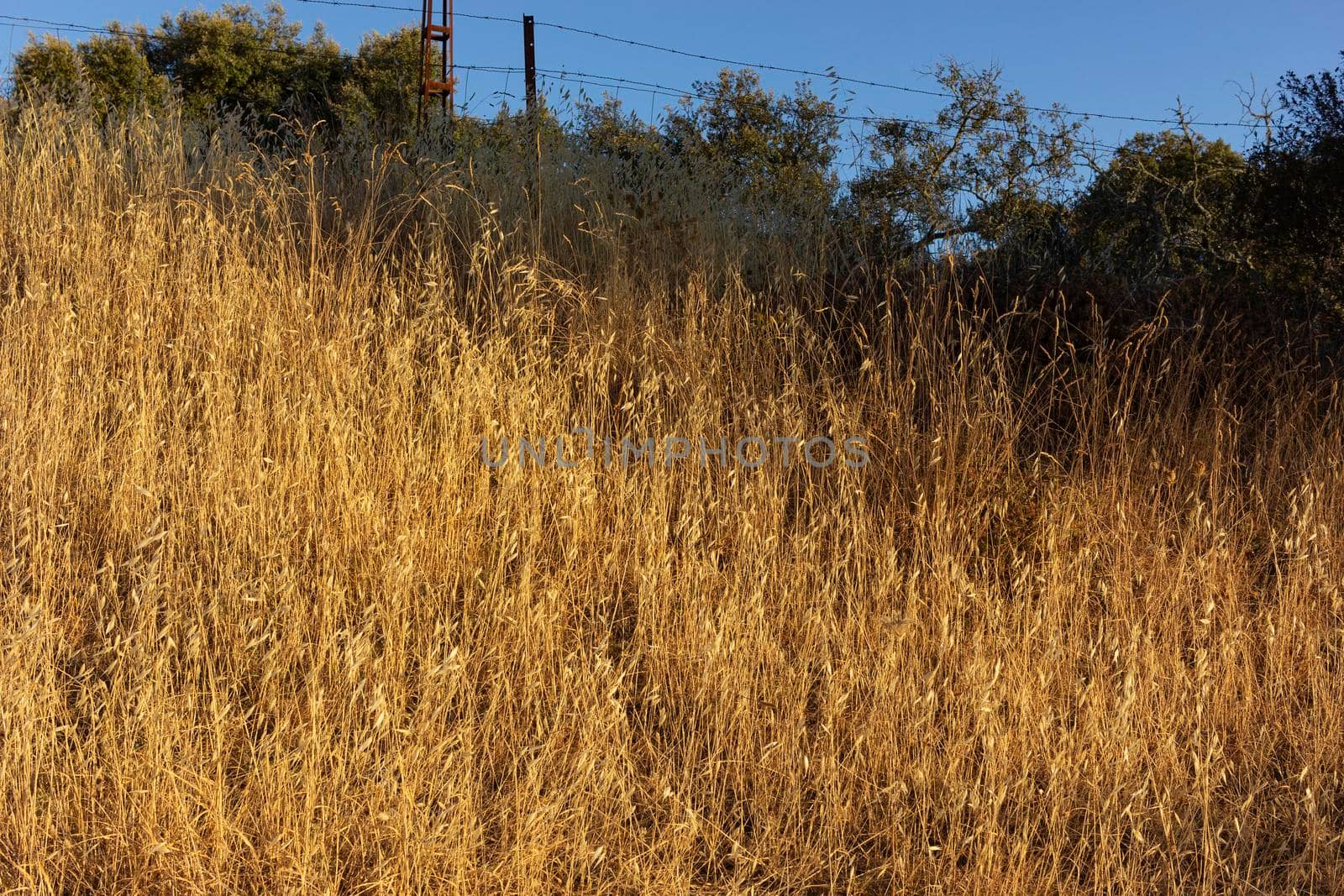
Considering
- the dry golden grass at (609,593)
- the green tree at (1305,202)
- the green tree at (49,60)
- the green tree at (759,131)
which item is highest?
the green tree at (49,60)

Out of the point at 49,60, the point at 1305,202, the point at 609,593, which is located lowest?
the point at 609,593

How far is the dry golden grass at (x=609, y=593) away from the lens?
2100 mm

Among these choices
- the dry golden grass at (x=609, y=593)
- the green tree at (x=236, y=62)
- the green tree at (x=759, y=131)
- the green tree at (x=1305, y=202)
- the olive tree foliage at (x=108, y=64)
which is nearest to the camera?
the dry golden grass at (x=609, y=593)

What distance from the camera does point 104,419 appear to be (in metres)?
3.60

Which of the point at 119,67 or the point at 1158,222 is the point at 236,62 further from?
the point at 1158,222

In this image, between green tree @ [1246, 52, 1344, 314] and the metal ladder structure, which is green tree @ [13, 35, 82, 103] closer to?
the metal ladder structure

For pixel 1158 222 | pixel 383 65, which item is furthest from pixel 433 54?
pixel 1158 222

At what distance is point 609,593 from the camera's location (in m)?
3.06

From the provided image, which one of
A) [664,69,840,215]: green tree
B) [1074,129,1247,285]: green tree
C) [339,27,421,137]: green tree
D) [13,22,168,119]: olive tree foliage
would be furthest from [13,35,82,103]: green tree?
[1074,129,1247,285]: green tree

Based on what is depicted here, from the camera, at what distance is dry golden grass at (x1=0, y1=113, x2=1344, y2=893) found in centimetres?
210

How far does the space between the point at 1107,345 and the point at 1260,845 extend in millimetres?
2788

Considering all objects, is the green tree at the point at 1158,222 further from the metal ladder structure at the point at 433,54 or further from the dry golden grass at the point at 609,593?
the metal ladder structure at the point at 433,54

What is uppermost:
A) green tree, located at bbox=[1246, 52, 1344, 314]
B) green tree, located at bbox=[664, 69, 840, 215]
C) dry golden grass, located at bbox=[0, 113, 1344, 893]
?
green tree, located at bbox=[664, 69, 840, 215]

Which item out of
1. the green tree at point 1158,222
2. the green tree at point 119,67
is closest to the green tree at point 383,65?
the green tree at point 119,67
